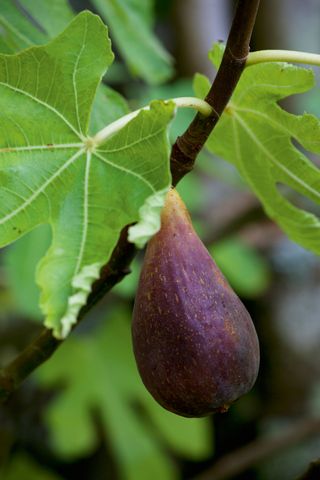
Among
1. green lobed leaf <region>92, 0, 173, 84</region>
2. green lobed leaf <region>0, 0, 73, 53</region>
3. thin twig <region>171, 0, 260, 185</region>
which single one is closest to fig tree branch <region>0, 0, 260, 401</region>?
thin twig <region>171, 0, 260, 185</region>

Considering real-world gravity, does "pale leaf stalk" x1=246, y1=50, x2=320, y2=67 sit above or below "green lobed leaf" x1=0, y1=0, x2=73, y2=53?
above

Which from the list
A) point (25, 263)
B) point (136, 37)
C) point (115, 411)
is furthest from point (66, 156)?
point (115, 411)

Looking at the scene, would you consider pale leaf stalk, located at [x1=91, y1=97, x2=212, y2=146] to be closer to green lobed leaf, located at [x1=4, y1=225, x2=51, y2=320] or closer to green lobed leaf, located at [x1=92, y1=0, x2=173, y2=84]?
green lobed leaf, located at [x1=92, y1=0, x2=173, y2=84]

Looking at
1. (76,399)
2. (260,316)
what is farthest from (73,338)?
(260,316)

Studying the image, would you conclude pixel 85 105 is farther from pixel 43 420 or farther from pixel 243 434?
pixel 243 434

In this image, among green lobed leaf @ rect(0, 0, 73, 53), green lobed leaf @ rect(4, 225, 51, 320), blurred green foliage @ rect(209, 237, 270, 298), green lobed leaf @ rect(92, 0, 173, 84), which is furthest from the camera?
blurred green foliage @ rect(209, 237, 270, 298)

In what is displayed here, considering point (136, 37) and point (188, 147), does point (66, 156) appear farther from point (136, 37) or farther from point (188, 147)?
point (136, 37)
